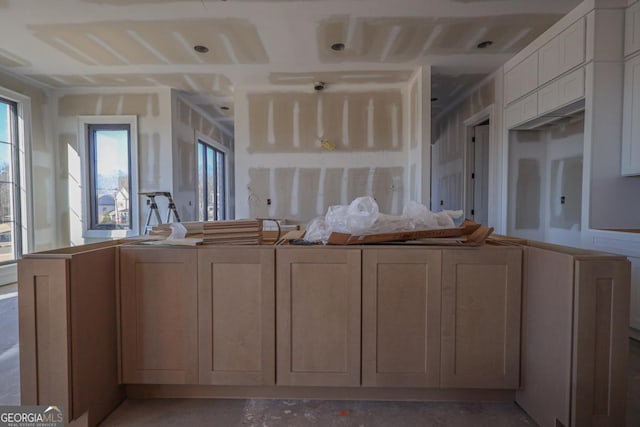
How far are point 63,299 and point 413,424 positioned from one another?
1642 millimetres

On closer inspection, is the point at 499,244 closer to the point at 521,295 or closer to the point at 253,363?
the point at 521,295

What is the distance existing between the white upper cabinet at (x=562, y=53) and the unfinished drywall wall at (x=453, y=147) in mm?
1031

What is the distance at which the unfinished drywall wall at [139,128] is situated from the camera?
4.77 m

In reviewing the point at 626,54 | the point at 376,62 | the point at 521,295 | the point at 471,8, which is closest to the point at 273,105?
the point at 376,62

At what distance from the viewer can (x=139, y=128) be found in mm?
4785

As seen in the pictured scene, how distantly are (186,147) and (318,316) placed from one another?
4.92m

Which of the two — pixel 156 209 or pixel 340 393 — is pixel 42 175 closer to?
pixel 156 209

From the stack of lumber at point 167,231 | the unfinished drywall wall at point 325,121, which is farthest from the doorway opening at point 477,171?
the stack of lumber at point 167,231

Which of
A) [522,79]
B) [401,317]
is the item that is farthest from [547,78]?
[401,317]

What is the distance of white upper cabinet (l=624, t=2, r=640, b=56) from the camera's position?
92.7 inches

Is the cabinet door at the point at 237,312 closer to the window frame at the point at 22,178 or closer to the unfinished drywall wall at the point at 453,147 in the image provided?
the unfinished drywall wall at the point at 453,147

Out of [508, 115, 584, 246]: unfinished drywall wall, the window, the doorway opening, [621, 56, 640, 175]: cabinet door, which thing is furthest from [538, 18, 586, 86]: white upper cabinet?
the window

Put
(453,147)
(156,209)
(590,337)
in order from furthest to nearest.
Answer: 1. (453,147)
2. (156,209)
3. (590,337)

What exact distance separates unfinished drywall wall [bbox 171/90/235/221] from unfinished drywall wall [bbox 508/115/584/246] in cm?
504
